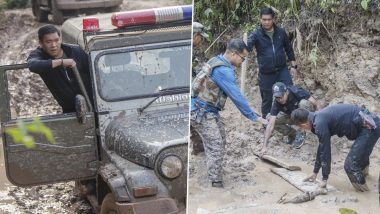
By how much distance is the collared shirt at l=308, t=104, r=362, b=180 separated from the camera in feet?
3.48

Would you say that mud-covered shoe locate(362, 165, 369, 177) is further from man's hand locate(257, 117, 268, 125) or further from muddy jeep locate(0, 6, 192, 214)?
muddy jeep locate(0, 6, 192, 214)

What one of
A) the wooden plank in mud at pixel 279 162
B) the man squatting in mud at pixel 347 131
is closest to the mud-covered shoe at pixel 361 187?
the man squatting in mud at pixel 347 131

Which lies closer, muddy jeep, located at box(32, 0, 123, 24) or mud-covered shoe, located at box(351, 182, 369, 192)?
mud-covered shoe, located at box(351, 182, 369, 192)

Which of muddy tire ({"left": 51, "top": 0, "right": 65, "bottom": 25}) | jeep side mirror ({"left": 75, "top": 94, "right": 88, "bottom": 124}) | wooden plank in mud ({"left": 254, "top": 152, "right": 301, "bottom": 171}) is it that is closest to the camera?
wooden plank in mud ({"left": 254, "top": 152, "right": 301, "bottom": 171})

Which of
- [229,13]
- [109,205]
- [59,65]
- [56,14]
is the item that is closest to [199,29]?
[229,13]

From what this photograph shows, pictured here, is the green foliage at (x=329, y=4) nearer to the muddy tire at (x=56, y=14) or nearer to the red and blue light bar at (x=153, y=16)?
the red and blue light bar at (x=153, y=16)

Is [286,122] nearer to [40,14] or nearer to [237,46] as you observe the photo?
[237,46]

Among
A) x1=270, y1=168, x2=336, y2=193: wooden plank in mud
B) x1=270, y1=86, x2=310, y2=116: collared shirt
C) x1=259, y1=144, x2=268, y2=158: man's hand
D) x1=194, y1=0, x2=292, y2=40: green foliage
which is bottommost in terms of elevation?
x1=270, y1=168, x2=336, y2=193: wooden plank in mud

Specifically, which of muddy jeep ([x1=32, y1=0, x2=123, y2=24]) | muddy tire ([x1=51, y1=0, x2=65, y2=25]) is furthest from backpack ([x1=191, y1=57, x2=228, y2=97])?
muddy tire ([x1=51, y1=0, x2=65, y2=25])

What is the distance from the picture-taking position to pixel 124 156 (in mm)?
2070

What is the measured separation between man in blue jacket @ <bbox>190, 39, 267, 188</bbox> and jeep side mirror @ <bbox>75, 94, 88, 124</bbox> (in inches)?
30.8

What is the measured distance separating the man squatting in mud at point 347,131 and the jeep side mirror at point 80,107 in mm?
997

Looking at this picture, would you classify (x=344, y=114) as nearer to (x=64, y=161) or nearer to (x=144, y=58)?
(x=144, y=58)

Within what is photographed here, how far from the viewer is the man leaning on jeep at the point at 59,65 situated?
66.1 inches
